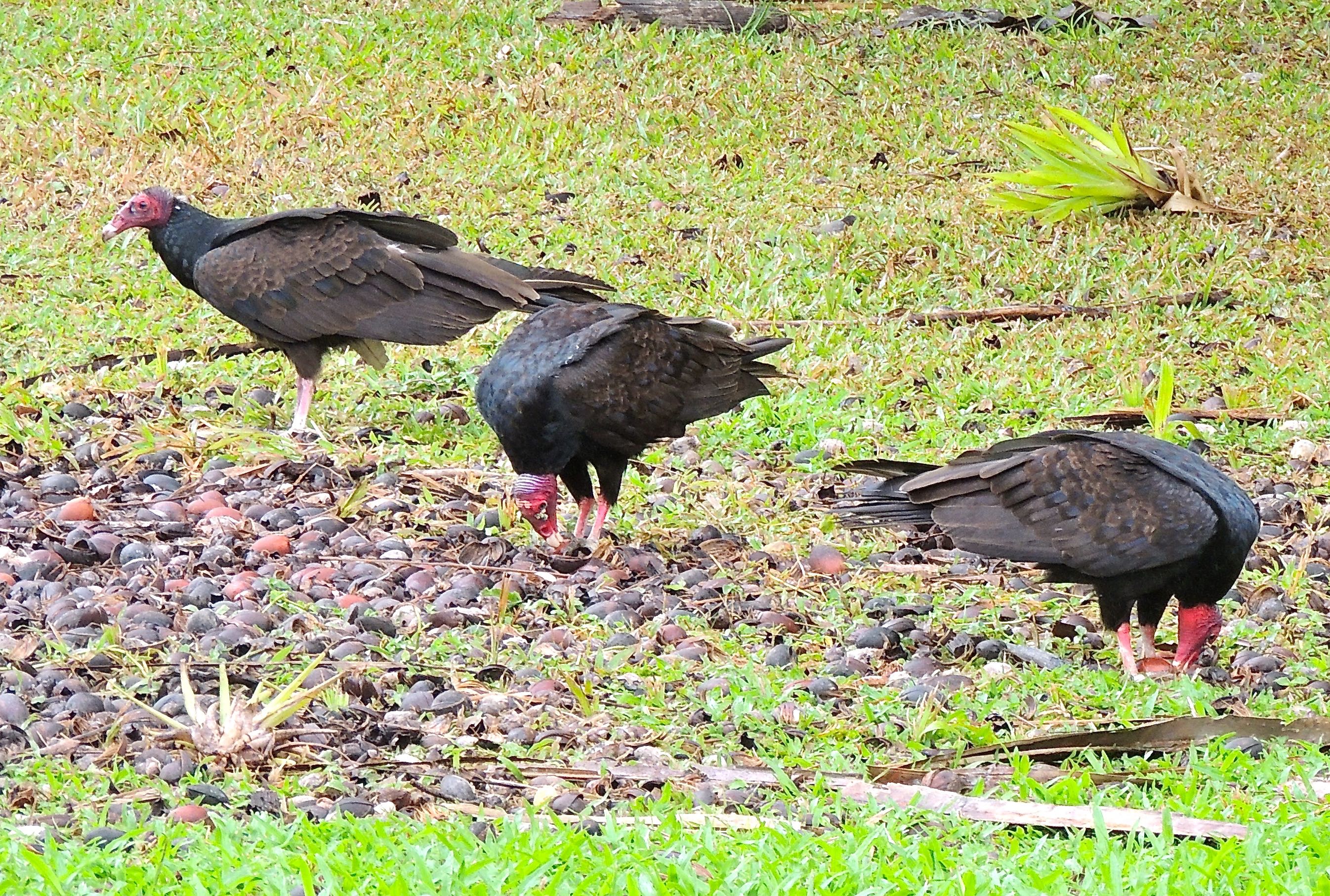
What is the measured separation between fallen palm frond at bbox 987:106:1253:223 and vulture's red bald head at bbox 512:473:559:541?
14.4ft

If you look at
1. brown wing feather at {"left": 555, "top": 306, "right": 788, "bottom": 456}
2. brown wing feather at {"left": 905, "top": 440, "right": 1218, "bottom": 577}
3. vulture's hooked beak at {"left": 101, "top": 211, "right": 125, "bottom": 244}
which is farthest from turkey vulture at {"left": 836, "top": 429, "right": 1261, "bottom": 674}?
vulture's hooked beak at {"left": 101, "top": 211, "right": 125, "bottom": 244}

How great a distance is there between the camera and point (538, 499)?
210 inches

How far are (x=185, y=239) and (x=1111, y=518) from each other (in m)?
4.15

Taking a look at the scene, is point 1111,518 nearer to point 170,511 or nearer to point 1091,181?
point 170,511

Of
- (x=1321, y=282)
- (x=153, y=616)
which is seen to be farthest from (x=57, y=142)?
(x=1321, y=282)

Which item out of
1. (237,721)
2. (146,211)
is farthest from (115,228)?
(237,721)

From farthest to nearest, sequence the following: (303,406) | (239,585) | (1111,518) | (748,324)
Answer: (748,324) < (303,406) < (239,585) < (1111,518)

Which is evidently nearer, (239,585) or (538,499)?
(239,585)

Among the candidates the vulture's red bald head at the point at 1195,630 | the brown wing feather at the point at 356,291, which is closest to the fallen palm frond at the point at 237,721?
the vulture's red bald head at the point at 1195,630

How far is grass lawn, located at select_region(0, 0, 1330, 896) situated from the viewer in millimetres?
3188

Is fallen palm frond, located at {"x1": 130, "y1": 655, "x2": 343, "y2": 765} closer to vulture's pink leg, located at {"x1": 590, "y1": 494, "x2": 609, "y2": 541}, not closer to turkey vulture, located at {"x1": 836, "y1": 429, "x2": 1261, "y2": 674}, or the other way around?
vulture's pink leg, located at {"x1": 590, "y1": 494, "x2": 609, "y2": 541}

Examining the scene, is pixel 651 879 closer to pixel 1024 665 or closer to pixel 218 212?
pixel 1024 665

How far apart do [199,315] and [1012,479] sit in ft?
15.2

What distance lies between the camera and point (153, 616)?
14.8 feet
